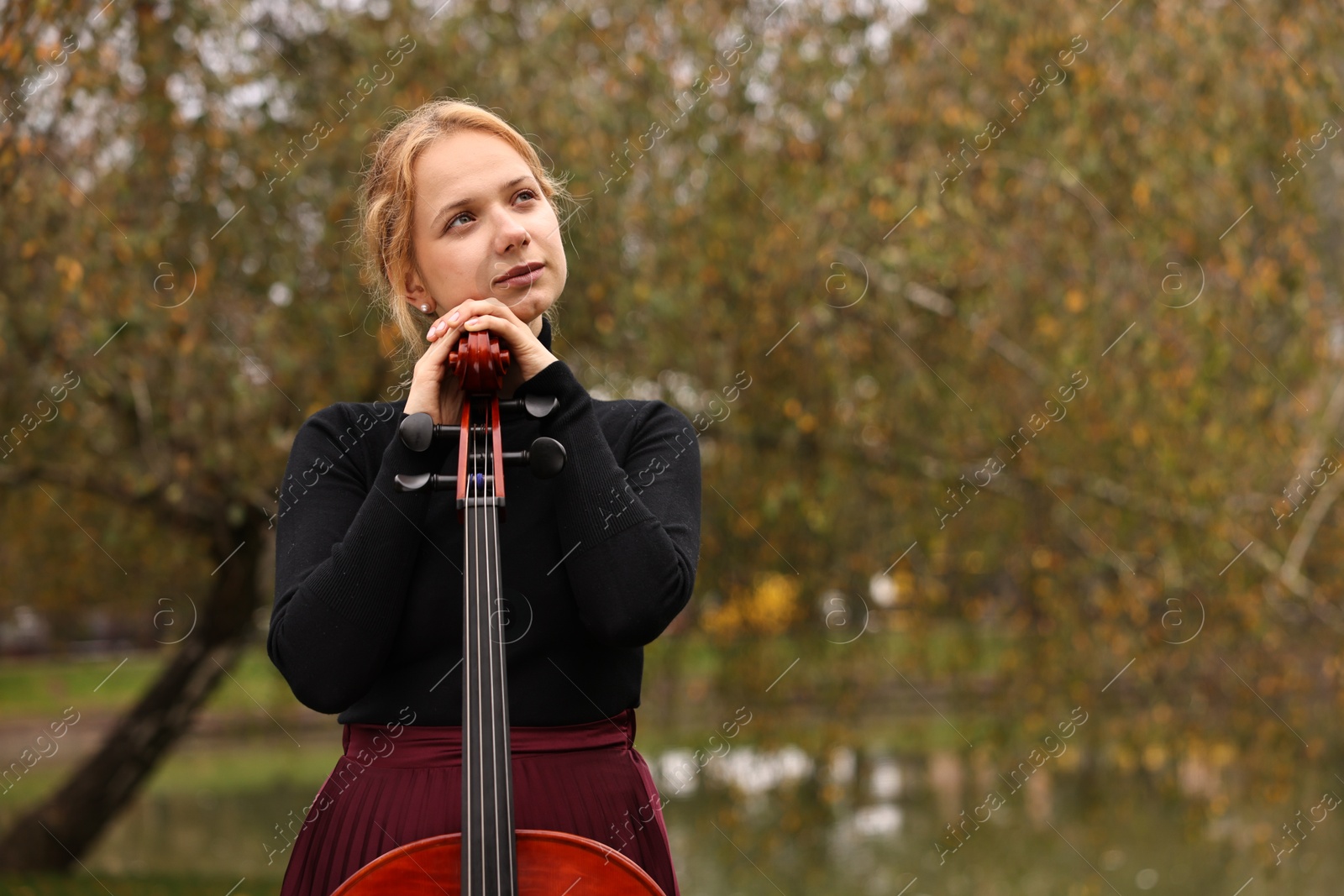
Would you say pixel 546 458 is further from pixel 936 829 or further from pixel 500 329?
pixel 936 829

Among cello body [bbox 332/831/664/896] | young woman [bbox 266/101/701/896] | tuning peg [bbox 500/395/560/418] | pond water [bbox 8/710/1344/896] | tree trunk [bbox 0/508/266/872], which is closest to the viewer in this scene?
cello body [bbox 332/831/664/896]

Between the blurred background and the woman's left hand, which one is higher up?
the blurred background

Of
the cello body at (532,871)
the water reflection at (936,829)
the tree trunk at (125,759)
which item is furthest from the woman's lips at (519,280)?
the tree trunk at (125,759)

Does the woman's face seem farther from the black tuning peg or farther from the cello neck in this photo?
the cello neck

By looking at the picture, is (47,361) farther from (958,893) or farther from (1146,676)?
(958,893)

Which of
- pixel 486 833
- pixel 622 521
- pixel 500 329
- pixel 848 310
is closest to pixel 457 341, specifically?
pixel 500 329

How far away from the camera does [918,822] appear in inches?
375

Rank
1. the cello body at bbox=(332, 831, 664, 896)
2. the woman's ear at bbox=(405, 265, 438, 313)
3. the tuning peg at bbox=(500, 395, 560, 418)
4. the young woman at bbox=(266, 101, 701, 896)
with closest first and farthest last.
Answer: the cello body at bbox=(332, 831, 664, 896)
the young woman at bbox=(266, 101, 701, 896)
the tuning peg at bbox=(500, 395, 560, 418)
the woman's ear at bbox=(405, 265, 438, 313)

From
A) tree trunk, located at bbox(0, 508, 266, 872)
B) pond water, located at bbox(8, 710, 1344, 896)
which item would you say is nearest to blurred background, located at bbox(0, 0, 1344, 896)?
pond water, located at bbox(8, 710, 1344, 896)

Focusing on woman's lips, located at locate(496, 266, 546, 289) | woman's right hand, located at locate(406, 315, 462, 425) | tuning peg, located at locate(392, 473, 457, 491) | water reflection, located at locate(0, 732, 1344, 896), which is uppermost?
woman's lips, located at locate(496, 266, 546, 289)

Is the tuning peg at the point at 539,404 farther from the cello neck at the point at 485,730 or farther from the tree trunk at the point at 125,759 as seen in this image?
the tree trunk at the point at 125,759

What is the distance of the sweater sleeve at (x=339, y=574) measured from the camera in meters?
1.30

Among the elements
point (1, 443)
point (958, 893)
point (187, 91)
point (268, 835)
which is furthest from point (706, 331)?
point (268, 835)

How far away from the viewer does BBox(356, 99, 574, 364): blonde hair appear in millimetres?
1487
